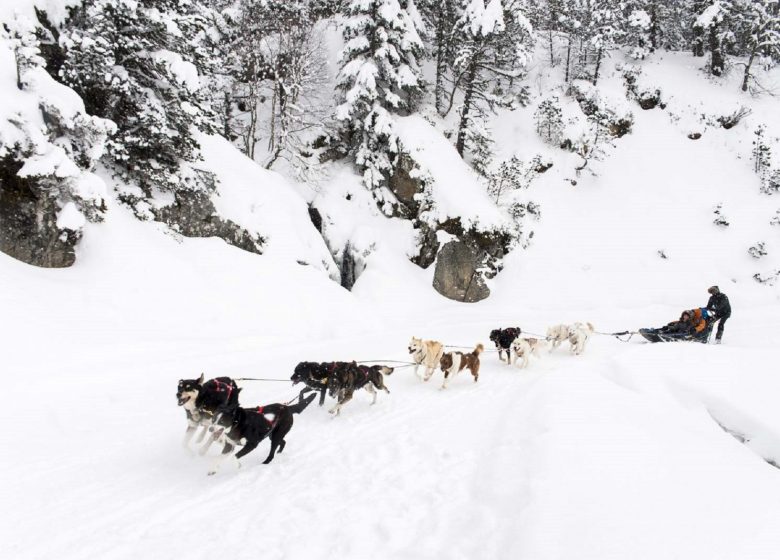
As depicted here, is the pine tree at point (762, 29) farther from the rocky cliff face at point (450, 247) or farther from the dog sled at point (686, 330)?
the dog sled at point (686, 330)

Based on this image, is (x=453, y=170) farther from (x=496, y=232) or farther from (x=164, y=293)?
(x=164, y=293)

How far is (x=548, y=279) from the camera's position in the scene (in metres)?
17.3

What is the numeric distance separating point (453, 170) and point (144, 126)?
12.1 m

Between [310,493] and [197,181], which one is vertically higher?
[197,181]

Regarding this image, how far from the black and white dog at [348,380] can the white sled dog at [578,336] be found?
5.85 m

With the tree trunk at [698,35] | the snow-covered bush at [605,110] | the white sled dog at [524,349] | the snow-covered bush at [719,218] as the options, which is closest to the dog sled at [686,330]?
the white sled dog at [524,349]

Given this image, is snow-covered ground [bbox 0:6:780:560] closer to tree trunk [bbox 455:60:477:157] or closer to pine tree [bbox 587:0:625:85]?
tree trunk [bbox 455:60:477:157]

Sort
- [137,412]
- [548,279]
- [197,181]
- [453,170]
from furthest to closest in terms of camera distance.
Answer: [453,170] → [548,279] → [197,181] → [137,412]

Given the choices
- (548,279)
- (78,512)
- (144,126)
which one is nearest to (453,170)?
(548,279)

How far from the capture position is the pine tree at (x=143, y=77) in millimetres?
9281

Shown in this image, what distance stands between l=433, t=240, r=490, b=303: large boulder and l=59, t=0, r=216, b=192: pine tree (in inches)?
378

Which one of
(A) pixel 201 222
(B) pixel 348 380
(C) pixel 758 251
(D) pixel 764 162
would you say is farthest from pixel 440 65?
(B) pixel 348 380

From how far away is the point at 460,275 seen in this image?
16609 mm

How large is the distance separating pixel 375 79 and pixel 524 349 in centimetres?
1338
